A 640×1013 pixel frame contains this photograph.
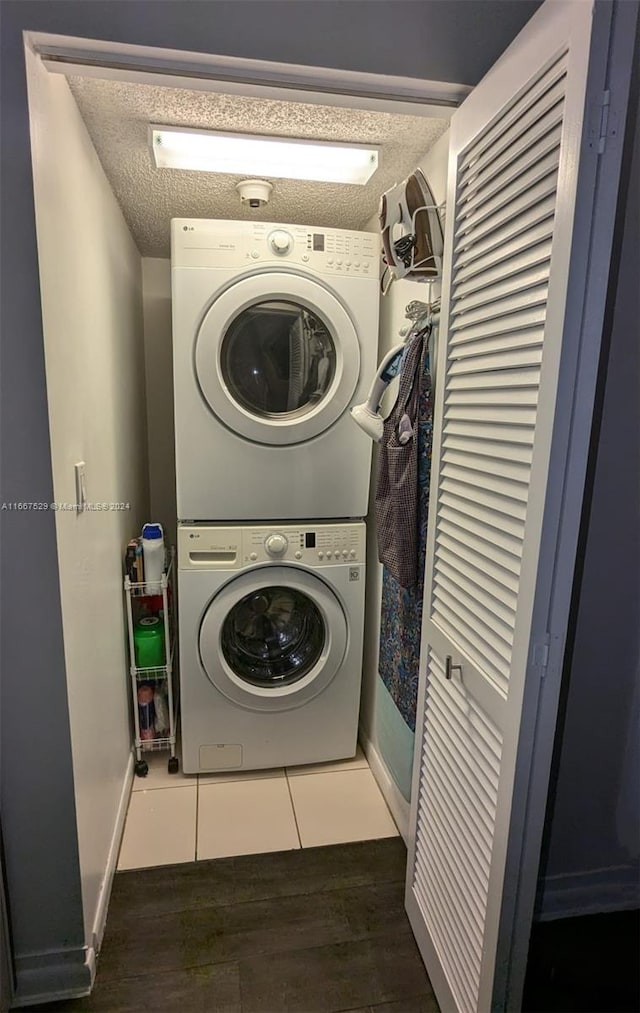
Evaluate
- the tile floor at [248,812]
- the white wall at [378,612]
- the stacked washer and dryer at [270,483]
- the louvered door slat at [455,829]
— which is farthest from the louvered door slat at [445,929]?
the stacked washer and dryer at [270,483]

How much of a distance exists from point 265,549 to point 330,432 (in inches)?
18.6

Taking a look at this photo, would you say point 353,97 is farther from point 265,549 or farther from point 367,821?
point 367,821

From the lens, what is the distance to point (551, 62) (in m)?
0.86

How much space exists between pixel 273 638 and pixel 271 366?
3.36ft

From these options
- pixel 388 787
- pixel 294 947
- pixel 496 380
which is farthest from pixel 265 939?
pixel 496 380

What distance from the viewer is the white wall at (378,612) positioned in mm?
1625

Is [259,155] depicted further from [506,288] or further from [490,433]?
[490,433]

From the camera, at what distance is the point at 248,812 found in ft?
6.49

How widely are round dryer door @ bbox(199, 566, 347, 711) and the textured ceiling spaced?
131 cm

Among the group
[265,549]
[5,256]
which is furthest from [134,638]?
[5,256]

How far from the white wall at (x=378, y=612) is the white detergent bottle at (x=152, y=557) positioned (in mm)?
799

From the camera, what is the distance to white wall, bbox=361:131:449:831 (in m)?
1.62

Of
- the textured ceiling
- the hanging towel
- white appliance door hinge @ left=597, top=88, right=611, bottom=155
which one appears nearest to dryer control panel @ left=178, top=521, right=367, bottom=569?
the hanging towel

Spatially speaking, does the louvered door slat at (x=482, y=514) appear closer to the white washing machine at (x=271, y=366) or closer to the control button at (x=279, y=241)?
the white washing machine at (x=271, y=366)
